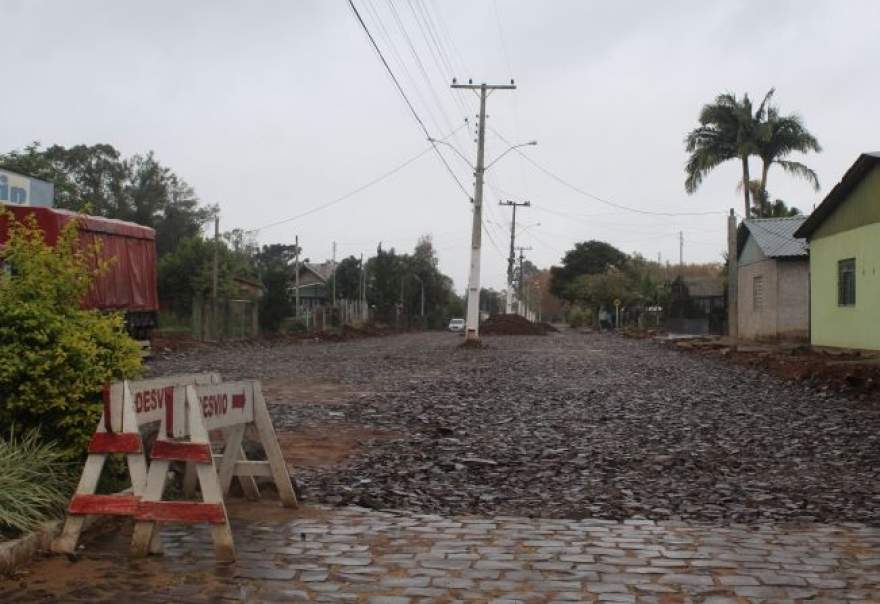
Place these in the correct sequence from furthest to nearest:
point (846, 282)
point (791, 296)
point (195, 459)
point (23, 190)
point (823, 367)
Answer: point (791, 296) → point (23, 190) → point (846, 282) → point (823, 367) → point (195, 459)

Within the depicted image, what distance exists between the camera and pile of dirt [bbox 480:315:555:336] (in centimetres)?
6191

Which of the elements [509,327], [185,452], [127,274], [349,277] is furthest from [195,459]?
[349,277]

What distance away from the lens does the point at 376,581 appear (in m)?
5.25

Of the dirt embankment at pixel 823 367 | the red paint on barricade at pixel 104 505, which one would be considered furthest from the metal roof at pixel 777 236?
the red paint on barricade at pixel 104 505

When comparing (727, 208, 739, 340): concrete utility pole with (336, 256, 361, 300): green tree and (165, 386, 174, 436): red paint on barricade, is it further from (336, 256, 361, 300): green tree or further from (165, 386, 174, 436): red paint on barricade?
(336, 256, 361, 300): green tree

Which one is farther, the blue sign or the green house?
the blue sign

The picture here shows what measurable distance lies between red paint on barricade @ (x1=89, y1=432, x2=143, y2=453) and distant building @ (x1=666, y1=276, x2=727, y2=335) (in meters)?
47.7

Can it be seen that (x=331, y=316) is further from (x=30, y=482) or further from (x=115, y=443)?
(x=115, y=443)

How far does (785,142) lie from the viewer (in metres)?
47.7

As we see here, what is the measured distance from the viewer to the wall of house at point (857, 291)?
22656mm

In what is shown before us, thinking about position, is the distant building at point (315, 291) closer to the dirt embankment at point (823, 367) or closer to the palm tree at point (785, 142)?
the palm tree at point (785, 142)

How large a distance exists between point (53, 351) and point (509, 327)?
56645mm

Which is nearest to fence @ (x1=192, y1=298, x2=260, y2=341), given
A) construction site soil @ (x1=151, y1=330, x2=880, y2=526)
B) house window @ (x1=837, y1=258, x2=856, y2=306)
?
construction site soil @ (x1=151, y1=330, x2=880, y2=526)

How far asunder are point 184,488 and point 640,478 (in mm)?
3915
